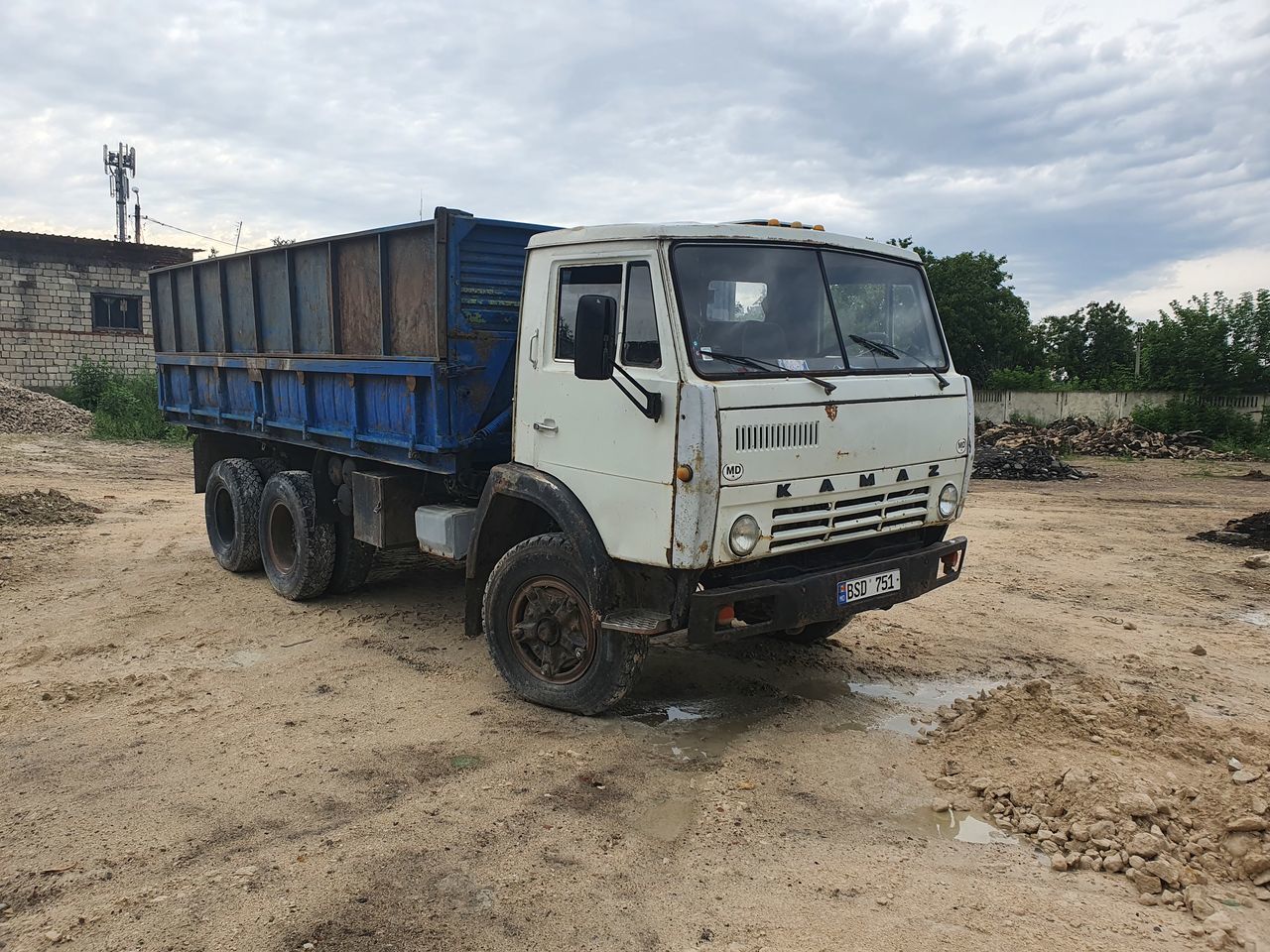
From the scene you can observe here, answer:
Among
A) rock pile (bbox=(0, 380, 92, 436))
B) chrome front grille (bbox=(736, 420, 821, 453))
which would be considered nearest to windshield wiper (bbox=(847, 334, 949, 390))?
chrome front grille (bbox=(736, 420, 821, 453))

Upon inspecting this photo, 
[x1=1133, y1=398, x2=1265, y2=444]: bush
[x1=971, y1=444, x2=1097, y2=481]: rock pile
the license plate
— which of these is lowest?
[x1=971, y1=444, x2=1097, y2=481]: rock pile

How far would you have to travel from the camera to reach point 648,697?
5.31 meters

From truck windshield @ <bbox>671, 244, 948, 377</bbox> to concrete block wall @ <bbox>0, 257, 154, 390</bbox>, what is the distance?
2384 centimetres

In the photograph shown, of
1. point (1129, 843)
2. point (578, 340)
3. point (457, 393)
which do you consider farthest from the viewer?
point (457, 393)

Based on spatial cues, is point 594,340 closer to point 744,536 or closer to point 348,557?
point 744,536

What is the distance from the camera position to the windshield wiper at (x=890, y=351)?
16.0 ft

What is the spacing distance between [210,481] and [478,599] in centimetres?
448

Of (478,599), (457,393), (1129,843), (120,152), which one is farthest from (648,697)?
(120,152)

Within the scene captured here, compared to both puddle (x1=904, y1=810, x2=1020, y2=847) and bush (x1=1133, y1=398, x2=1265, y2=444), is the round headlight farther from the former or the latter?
bush (x1=1133, y1=398, x2=1265, y2=444)

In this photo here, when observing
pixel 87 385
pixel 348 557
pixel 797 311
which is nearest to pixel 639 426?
pixel 797 311

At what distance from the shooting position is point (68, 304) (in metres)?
24.2

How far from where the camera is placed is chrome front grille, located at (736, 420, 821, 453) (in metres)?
4.16

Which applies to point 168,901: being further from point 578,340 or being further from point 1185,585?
point 1185,585

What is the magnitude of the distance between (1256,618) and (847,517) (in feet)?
14.3
